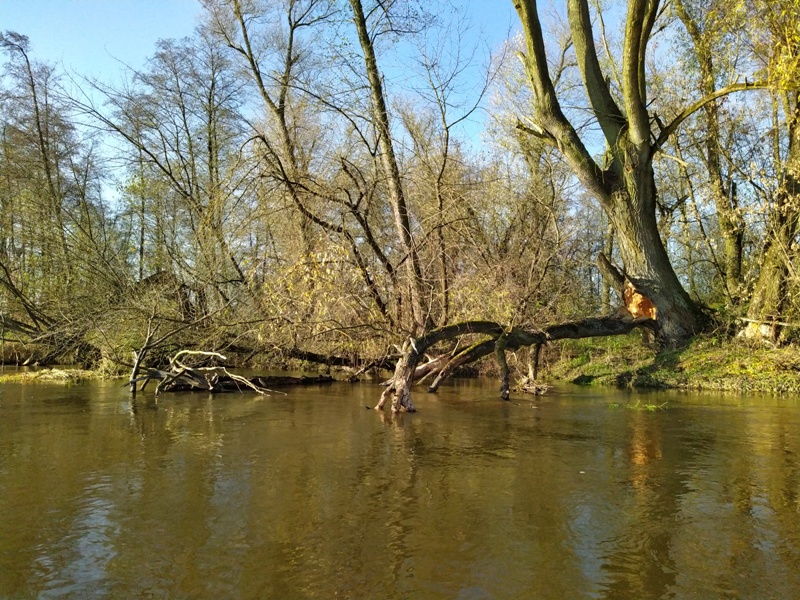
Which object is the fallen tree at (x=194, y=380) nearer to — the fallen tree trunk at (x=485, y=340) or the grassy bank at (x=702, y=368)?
the fallen tree trunk at (x=485, y=340)

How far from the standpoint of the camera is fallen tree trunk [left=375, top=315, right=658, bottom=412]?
36.6ft

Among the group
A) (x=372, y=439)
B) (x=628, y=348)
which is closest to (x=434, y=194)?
(x=372, y=439)

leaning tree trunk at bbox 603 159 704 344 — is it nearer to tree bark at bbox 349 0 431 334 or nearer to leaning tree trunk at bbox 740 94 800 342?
leaning tree trunk at bbox 740 94 800 342

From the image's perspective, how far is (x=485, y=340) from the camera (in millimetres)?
13938

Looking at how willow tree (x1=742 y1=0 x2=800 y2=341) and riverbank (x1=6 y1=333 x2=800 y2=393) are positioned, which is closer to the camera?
willow tree (x1=742 y1=0 x2=800 y2=341)

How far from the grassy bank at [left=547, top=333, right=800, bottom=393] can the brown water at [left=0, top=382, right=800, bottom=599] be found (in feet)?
15.3

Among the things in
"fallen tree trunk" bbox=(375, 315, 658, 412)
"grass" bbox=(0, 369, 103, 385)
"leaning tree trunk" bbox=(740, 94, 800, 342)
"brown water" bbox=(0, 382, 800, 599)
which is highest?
"leaning tree trunk" bbox=(740, 94, 800, 342)

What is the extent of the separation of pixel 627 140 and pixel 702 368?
5.80 meters

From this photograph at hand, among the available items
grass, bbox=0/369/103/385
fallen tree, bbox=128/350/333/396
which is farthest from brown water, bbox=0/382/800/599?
grass, bbox=0/369/103/385

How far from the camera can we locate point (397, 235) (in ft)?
41.8

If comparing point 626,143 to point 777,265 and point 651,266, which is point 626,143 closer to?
point 651,266

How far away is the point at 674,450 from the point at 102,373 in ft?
49.8

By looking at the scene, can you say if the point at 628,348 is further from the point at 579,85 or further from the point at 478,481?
the point at 478,481

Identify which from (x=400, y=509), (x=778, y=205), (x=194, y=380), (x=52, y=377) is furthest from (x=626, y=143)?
(x=52, y=377)
